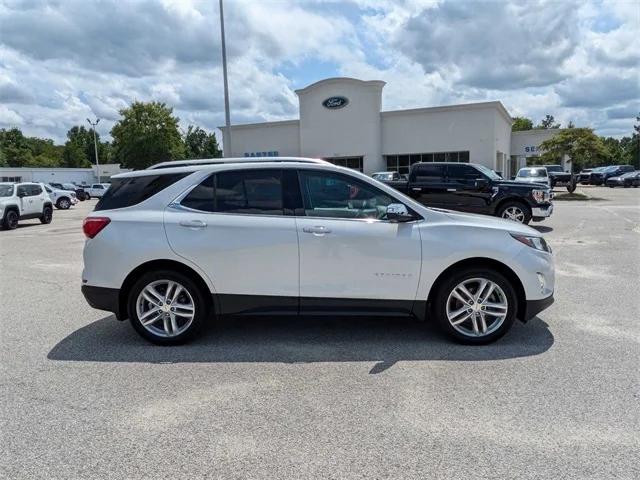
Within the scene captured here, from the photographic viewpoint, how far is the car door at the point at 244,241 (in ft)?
14.4

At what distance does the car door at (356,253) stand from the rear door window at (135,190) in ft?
4.53

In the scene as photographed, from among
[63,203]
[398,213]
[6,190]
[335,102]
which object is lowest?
[398,213]

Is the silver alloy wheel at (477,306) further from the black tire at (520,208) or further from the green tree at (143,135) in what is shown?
the green tree at (143,135)

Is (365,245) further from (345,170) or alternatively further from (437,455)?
(437,455)

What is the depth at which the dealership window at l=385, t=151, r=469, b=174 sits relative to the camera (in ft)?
123

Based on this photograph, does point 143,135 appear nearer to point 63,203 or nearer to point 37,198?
point 63,203

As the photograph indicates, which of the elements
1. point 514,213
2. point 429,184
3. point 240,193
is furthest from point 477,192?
point 240,193

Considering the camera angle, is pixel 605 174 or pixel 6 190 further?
pixel 605 174

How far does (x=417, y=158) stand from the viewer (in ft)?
128

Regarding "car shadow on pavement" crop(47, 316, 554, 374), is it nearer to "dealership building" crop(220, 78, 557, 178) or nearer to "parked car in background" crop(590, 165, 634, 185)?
"dealership building" crop(220, 78, 557, 178)

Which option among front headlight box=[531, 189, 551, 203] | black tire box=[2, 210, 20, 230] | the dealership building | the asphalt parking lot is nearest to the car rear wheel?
front headlight box=[531, 189, 551, 203]

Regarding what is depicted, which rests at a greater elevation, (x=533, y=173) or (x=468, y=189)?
(x=533, y=173)

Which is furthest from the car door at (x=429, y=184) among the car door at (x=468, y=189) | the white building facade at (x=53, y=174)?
the white building facade at (x=53, y=174)

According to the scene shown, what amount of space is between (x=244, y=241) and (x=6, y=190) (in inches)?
664
